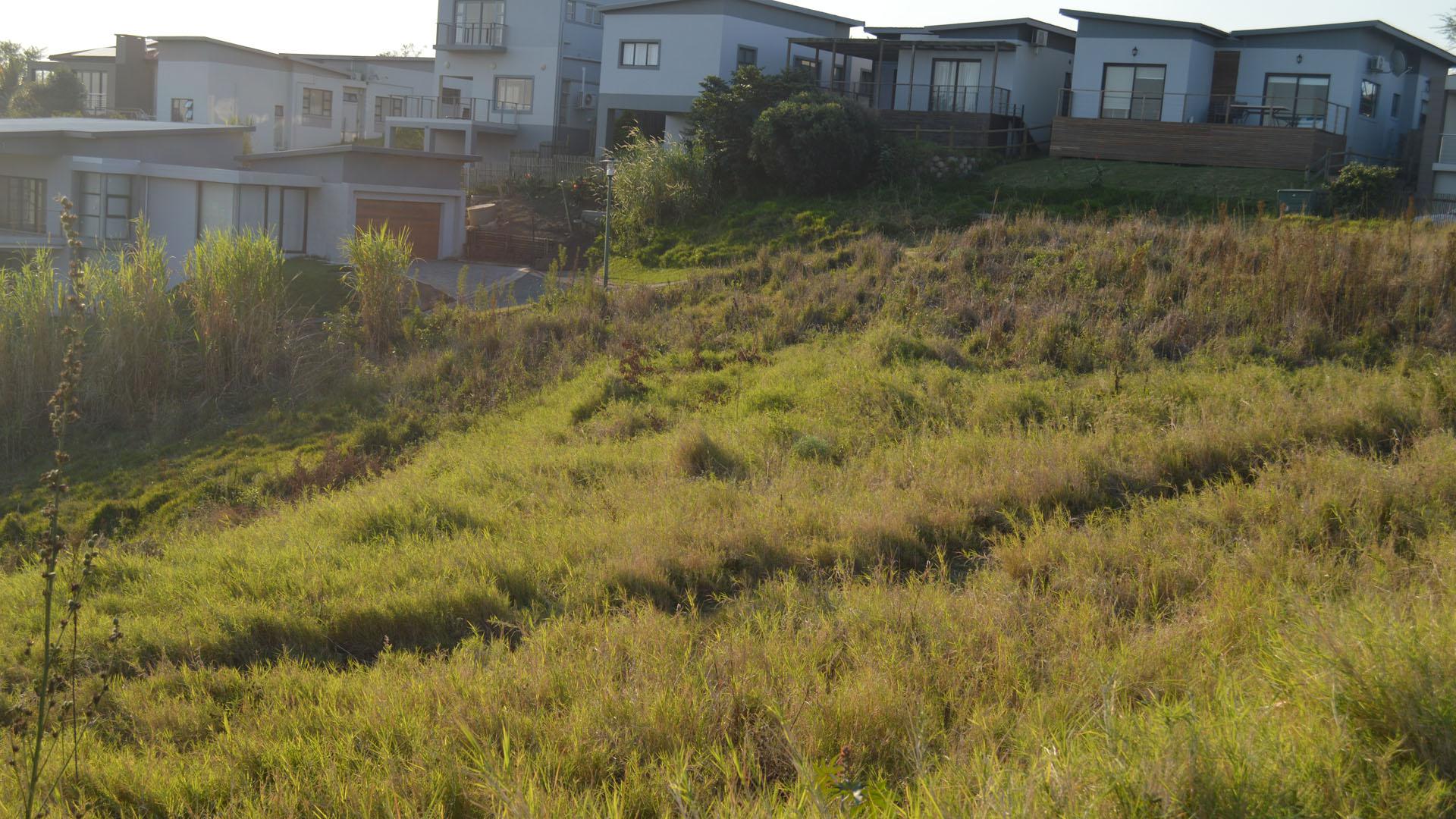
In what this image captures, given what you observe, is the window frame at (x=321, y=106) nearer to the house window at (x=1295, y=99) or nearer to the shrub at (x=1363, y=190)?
the house window at (x=1295, y=99)

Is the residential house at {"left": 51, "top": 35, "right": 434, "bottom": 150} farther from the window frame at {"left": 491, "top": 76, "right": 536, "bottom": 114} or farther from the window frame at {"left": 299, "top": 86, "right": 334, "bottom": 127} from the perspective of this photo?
the window frame at {"left": 491, "top": 76, "right": 536, "bottom": 114}

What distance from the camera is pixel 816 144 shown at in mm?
27922

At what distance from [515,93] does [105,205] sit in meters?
21.0

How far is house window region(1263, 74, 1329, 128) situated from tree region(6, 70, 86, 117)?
55.7 meters

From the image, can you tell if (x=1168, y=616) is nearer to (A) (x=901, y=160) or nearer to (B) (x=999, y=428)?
(B) (x=999, y=428)

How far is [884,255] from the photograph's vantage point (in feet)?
61.7

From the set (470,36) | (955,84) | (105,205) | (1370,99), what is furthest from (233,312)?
(470,36)

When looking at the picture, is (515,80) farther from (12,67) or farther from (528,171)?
(12,67)

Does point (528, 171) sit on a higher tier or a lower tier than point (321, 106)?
lower

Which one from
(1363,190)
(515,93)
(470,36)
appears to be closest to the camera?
(1363,190)

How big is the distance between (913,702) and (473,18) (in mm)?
49310

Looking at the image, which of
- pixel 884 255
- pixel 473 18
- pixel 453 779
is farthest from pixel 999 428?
pixel 473 18

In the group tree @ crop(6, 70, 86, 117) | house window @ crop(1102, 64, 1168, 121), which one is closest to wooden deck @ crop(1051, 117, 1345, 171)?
house window @ crop(1102, 64, 1168, 121)

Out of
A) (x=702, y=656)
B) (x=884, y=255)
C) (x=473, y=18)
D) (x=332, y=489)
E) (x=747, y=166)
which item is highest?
(x=473, y=18)
